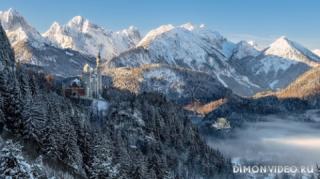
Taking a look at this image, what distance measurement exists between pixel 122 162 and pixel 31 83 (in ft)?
198

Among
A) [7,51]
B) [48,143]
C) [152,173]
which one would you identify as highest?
[7,51]

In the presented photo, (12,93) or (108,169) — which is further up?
(12,93)

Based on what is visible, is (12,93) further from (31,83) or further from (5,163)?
(31,83)

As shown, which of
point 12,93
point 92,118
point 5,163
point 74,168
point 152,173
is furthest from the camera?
point 92,118

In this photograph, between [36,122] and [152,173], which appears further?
[152,173]

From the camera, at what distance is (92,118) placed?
629 ft

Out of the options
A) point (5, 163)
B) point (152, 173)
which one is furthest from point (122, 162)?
point (5, 163)

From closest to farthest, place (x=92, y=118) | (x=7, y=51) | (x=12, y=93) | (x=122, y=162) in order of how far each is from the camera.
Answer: (x=12, y=93)
(x=122, y=162)
(x=7, y=51)
(x=92, y=118)

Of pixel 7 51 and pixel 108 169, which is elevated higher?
pixel 7 51

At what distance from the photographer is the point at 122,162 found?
4070 inches

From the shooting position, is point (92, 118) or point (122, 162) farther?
point (92, 118)

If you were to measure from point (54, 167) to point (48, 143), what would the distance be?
30.0 feet

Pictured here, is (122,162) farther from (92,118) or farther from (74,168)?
(92,118)

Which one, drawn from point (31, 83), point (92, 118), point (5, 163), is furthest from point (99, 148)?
point (92, 118)
